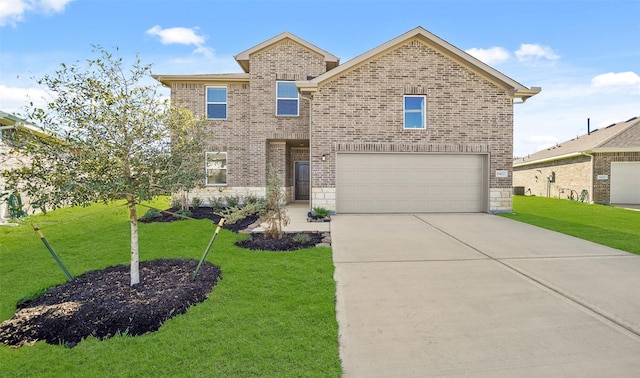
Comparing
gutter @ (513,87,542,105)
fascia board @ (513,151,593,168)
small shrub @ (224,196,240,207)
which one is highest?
gutter @ (513,87,542,105)

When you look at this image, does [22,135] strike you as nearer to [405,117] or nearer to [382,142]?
[382,142]

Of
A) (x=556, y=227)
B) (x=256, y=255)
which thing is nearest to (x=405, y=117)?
(x=556, y=227)

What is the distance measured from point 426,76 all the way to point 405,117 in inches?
70.1

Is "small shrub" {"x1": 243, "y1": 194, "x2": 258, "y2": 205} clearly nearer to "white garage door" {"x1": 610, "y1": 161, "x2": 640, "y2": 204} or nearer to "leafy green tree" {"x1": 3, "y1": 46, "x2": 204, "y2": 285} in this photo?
"leafy green tree" {"x1": 3, "y1": 46, "x2": 204, "y2": 285}

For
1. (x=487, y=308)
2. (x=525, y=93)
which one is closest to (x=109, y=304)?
(x=487, y=308)

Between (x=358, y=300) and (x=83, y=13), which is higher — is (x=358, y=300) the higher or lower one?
the lower one

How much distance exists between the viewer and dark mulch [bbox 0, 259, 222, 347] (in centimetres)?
345

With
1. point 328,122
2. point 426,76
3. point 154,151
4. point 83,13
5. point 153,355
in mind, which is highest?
point 83,13

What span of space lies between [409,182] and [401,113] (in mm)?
2713

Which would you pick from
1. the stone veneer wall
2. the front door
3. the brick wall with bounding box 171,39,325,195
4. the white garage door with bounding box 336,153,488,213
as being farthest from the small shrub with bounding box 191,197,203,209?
the white garage door with bounding box 336,153,488,213

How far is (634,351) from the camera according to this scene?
304cm

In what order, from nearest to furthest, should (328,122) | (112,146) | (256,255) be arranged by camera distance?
(112,146)
(256,255)
(328,122)

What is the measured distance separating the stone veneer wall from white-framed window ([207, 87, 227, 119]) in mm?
5357

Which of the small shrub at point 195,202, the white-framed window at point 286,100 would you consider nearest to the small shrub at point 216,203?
the small shrub at point 195,202
